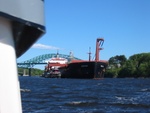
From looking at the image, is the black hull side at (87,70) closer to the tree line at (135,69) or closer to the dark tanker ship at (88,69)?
the dark tanker ship at (88,69)

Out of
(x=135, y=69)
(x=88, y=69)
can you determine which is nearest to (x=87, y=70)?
(x=88, y=69)

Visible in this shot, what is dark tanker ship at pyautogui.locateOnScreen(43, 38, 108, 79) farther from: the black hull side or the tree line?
the tree line

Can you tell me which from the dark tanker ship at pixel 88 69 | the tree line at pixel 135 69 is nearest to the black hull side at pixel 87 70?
the dark tanker ship at pixel 88 69

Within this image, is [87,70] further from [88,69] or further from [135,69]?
[135,69]

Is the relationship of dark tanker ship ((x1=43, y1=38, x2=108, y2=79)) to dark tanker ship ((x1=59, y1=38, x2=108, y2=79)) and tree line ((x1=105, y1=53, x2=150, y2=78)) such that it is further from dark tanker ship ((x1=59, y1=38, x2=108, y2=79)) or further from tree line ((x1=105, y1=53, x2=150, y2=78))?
tree line ((x1=105, y1=53, x2=150, y2=78))

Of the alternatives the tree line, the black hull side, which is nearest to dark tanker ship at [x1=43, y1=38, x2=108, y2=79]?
the black hull side

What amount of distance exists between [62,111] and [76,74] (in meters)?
83.5

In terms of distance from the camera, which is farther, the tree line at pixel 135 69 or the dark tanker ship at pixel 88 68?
the tree line at pixel 135 69

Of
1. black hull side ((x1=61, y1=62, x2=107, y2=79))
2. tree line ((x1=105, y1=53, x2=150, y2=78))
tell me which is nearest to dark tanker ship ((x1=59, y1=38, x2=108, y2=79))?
black hull side ((x1=61, y1=62, x2=107, y2=79))

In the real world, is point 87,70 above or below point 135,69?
below

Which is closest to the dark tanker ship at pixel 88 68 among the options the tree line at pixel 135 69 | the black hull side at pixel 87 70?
the black hull side at pixel 87 70

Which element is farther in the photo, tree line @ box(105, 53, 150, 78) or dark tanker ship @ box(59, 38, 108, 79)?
tree line @ box(105, 53, 150, 78)

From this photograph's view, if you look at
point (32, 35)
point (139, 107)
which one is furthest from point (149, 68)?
point (32, 35)

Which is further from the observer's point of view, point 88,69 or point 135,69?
point 135,69
